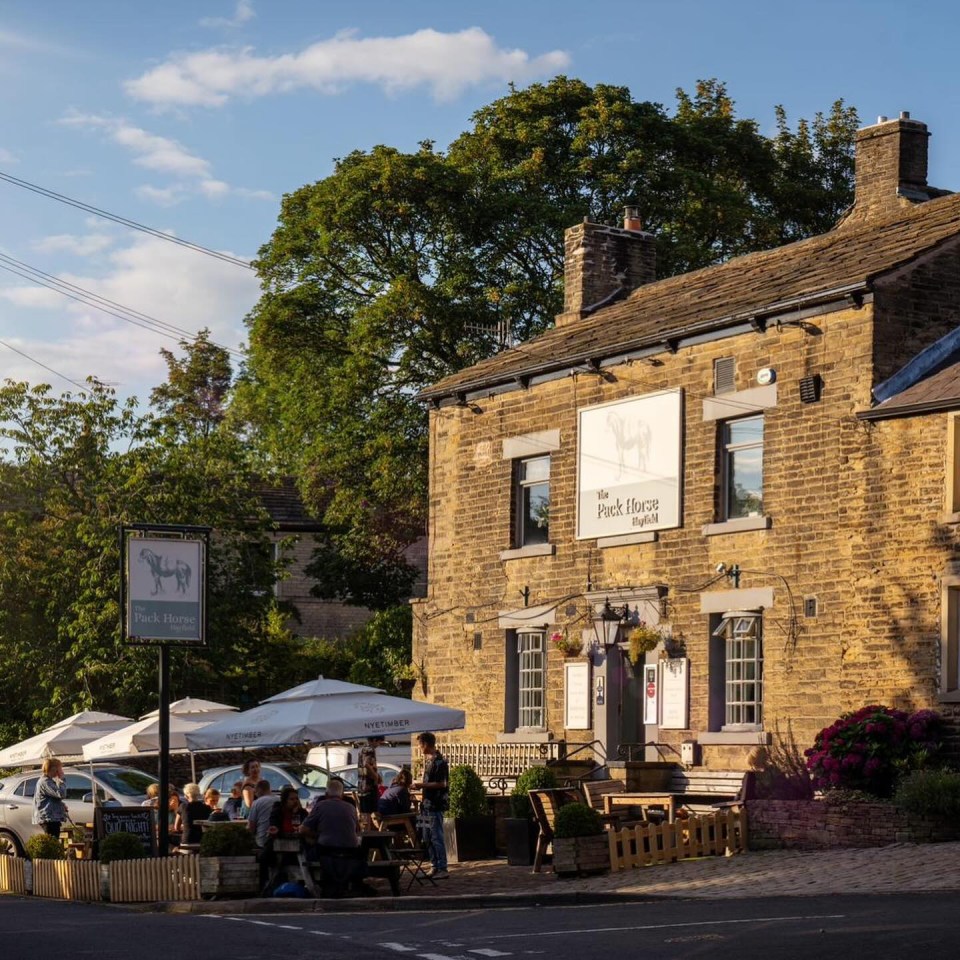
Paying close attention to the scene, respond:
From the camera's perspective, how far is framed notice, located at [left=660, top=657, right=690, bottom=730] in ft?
84.0

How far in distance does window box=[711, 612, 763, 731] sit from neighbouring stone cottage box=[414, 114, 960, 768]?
4 cm

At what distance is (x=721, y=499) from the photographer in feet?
84.7

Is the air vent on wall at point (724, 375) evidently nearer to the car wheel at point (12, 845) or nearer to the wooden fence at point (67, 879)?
the wooden fence at point (67, 879)

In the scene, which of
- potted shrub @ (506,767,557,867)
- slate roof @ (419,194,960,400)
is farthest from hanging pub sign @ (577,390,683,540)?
potted shrub @ (506,767,557,867)

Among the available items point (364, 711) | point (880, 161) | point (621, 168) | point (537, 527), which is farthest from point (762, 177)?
point (364, 711)

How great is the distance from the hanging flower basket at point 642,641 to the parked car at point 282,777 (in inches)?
201

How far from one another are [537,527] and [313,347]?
14.0 metres

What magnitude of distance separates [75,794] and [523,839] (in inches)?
326

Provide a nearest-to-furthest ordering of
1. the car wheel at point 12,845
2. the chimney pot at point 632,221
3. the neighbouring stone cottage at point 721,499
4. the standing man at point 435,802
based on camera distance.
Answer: the standing man at point 435,802, the neighbouring stone cottage at point 721,499, the car wheel at point 12,845, the chimney pot at point 632,221

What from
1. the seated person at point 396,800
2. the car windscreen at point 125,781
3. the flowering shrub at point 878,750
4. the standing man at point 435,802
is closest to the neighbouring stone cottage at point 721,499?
the flowering shrub at point 878,750

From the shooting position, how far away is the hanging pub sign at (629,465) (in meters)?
26.6

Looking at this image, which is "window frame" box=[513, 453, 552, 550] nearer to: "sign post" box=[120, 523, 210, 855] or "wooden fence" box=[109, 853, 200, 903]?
"sign post" box=[120, 523, 210, 855]

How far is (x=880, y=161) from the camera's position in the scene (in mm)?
29016

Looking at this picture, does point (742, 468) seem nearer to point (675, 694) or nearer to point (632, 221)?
point (675, 694)
